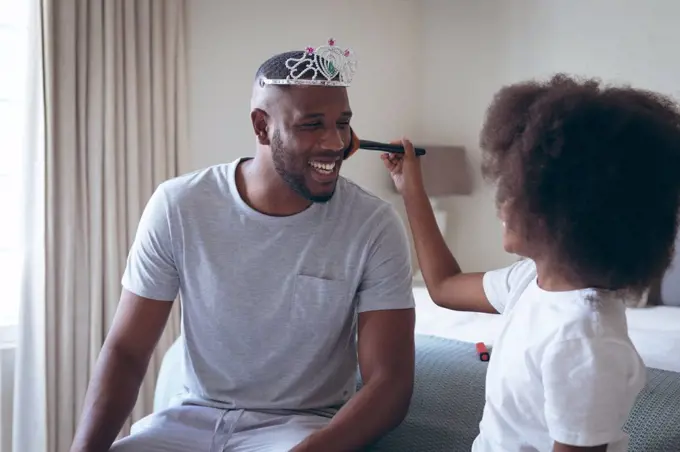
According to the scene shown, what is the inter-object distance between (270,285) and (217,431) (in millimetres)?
292

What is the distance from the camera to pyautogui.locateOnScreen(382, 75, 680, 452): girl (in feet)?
2.85

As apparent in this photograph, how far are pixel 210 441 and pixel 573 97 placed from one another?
3.03 feet

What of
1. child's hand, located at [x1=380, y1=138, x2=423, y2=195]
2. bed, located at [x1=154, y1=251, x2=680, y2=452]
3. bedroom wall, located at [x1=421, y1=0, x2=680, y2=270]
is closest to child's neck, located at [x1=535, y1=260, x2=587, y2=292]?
bed, located at [x1=154, y1=251, x2=680, y2=452]

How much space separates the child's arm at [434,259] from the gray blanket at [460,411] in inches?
10.0

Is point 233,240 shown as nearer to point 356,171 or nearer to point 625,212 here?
point 625,212

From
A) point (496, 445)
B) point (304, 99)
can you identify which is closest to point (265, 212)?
point (304, 99)

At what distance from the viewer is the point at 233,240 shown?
1.51 metres

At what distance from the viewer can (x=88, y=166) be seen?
8.20 ft

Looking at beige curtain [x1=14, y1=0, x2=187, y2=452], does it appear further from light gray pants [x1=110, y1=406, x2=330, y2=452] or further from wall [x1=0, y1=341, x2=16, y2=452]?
light gray pants [x1=110, y1=406, x2=330, y2=452]

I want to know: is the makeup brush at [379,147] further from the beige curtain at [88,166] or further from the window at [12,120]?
the window at [12,120]

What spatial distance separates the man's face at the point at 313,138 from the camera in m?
1.50

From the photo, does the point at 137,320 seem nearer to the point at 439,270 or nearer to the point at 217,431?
the point at 217,431

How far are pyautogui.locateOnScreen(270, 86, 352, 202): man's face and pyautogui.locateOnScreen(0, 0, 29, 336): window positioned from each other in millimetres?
1269

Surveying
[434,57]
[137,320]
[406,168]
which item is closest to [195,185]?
[137,320]
